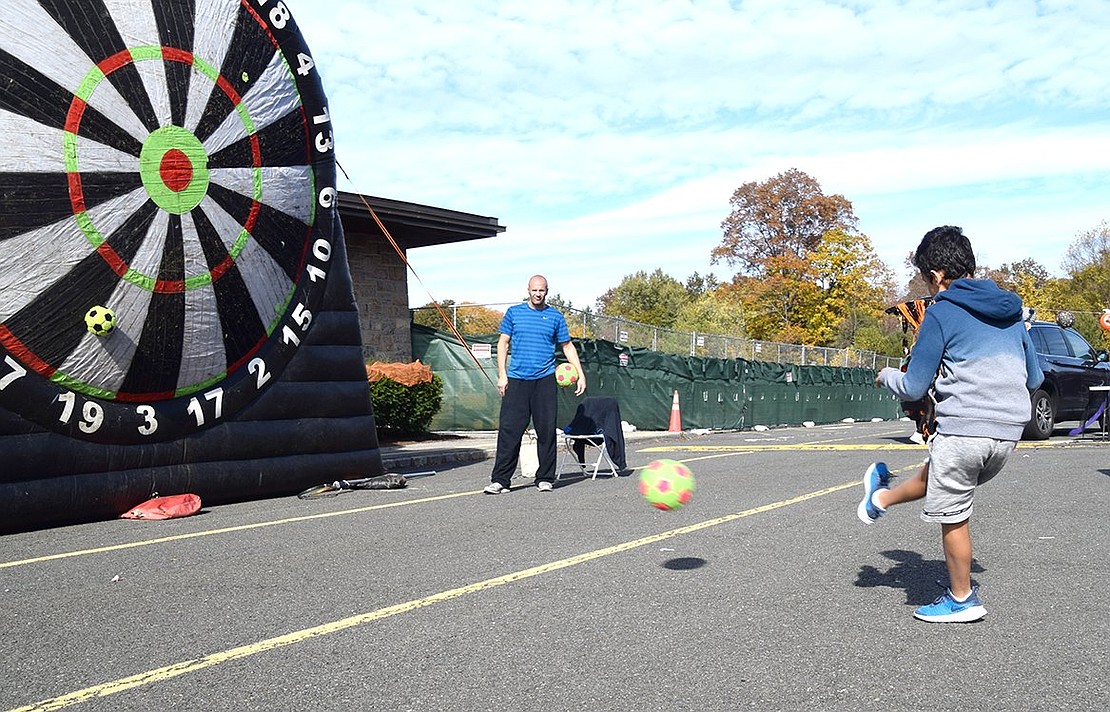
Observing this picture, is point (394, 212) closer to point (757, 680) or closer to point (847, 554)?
point (847, 554)

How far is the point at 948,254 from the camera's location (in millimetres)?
4324

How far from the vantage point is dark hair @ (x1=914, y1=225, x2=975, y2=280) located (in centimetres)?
431

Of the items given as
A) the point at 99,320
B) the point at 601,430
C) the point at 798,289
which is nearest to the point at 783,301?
the point at 798,289

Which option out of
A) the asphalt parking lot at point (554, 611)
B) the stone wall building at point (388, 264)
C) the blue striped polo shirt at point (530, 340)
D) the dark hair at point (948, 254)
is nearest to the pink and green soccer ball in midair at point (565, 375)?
the blue striped polo shirt at point (530, 340)

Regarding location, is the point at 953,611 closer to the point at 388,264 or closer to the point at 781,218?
the point at 388,264

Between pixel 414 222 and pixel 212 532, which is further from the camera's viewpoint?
pixel 414 222

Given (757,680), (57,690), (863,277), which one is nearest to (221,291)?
(57,690)

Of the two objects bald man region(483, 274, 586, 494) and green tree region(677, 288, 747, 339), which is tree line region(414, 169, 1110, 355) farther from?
bald man region(483, 274, 586, 494)

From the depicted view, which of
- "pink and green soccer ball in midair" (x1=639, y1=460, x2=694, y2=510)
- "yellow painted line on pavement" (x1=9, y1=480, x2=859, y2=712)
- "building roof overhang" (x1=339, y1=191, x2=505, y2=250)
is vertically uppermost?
"building roof overhang" (x1=339, y1=191, x2=505, y2=250)

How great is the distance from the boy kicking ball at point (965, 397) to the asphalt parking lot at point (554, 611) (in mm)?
307

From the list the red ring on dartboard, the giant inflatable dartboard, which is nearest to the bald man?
the giant inflatable dartboard

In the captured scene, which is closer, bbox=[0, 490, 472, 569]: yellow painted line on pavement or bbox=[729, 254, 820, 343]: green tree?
bbox=[0, 490, 472, 569]: yellow painted line on pavement

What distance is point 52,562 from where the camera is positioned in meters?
5.77

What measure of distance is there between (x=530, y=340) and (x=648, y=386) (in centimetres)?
1333
